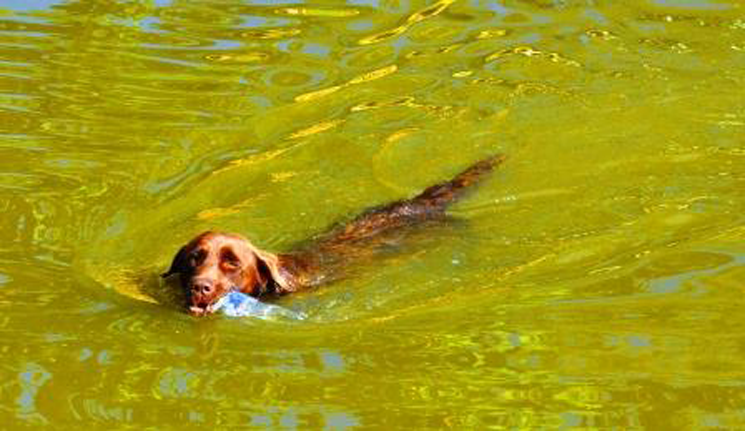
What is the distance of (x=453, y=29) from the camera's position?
45.4 feet

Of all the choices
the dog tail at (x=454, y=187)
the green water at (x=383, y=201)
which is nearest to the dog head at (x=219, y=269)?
Result: the green water at (x=383, y=201)

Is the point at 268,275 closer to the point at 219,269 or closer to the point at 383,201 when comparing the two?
the point at 219,269

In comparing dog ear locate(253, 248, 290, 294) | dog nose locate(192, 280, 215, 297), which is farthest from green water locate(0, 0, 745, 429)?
dog nose locate(192, 280, 215, 297)

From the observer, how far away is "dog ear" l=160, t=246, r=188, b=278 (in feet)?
27.8

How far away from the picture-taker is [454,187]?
10.3 meters

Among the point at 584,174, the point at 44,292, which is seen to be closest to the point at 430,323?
the point at 44,292

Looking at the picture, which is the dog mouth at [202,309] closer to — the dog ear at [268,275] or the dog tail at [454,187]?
the dog ear at [268,275]

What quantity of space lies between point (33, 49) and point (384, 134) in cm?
360

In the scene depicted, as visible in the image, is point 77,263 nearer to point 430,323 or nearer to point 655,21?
point 430,323

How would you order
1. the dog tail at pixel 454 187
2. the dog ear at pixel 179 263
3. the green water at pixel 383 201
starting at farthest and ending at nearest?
the dog tail at pixel 454 187, the dog ear at pixel 179 263, the green water at pixel 383 201

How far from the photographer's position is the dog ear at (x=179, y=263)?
8461 millimetres

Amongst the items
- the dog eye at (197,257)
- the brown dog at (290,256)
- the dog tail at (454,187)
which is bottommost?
the dog tail at (454,187)

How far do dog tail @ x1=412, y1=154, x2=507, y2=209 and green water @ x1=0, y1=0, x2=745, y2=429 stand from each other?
0.12 m

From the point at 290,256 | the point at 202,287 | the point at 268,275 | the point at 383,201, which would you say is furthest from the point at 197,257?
the point at 383,201
